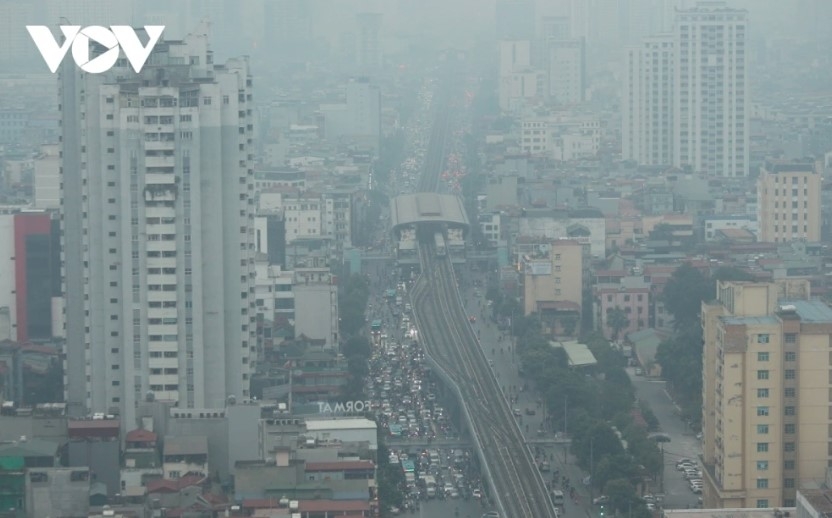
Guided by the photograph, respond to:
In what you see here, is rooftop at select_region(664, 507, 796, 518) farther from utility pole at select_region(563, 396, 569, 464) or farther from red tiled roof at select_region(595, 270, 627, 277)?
red tiled roof at select_region(595, 270, 627, 277)

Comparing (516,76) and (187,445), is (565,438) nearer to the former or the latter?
(187,445)

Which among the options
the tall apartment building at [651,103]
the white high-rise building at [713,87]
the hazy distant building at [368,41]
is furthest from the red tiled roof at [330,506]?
the hazy distant building at [368,41]

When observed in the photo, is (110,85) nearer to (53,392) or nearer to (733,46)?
(53,392)

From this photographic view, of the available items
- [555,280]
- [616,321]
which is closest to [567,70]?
[555,280]

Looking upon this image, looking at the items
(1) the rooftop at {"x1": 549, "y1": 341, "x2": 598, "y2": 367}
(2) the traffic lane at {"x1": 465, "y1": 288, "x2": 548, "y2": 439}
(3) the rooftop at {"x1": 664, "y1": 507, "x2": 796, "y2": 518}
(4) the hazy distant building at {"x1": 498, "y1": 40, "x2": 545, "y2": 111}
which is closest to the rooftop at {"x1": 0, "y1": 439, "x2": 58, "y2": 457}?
(3) the rooftop at {"x1": 664, "y1": 507, "x2": 796, "y2": 518}

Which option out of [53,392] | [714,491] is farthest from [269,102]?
[714,491]

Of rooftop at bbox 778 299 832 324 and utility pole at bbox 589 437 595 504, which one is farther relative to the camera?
utility pole at bbox 589 437 595 504

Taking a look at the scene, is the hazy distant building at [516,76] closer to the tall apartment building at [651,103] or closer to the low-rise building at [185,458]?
the tall apartment building at [651,103]
